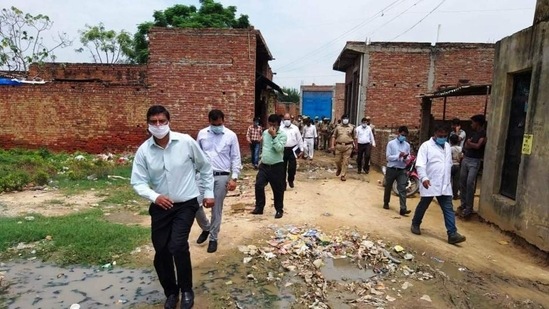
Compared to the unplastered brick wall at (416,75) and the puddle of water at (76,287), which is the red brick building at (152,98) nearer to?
the unplastered brick wall at (416,75)

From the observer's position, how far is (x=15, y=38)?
18.3 meters

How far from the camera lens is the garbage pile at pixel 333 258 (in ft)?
12.9

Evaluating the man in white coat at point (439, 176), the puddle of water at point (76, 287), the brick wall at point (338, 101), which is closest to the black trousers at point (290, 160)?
the man in white coat at point (439, 176)

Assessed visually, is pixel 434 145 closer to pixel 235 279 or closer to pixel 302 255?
pixel 302 255

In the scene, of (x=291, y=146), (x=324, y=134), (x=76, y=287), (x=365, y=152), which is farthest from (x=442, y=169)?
(x=324, y=134)

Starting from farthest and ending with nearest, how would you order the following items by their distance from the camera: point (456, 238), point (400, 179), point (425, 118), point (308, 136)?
1. point (308, 136)
2. point (425, 118)
3. point (400, 179)
4. point (456, 238)

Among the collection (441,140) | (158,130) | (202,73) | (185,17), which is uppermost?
(185,17)

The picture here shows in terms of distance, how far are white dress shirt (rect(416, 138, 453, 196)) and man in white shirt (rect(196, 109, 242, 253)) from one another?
270 cm

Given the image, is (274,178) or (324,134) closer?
(274,178)

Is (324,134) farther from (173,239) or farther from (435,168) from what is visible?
(173,239)

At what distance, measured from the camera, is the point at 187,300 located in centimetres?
342

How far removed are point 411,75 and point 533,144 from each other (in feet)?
33.5

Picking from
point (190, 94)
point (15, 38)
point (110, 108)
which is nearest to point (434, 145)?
point (190, 94)

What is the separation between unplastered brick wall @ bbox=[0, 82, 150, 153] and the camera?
531 inches
